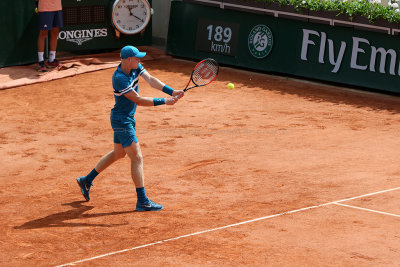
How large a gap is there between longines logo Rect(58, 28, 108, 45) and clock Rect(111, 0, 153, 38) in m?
0.44

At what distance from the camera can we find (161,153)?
Result: 11867mm

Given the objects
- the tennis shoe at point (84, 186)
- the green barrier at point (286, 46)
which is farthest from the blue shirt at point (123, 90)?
the green barrier at point (286, 46)

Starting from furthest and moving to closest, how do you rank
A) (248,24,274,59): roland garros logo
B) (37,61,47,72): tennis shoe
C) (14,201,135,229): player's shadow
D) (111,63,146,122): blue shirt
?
(248,24,274,59): roland garros logo < (37,61,47,72): tennis shoe < (111,63,146,122): blue shirt < (14,201,135,229): player's shadow

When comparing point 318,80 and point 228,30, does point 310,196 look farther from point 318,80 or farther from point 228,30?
point 228,30

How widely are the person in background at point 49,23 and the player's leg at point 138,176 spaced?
8347mm

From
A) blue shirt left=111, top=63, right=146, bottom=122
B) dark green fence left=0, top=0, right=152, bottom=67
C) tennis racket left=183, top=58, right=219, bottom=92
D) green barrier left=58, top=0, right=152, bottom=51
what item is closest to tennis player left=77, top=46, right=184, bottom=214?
blue shirt left=111, top=63, right=146, bottom=122

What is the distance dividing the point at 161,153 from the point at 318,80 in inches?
238

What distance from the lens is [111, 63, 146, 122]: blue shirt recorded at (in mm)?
8930

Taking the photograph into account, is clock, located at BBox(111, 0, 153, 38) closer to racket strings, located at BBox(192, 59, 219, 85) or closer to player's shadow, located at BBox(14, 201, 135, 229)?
racket strings, located at BBox(192, 59, 219, 85)

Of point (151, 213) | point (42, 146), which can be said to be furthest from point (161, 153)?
point (151, 213)

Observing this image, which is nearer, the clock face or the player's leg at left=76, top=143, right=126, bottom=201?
the player's leg at left=76, top=143, right=126, bottom=201

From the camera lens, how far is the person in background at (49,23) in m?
16.6

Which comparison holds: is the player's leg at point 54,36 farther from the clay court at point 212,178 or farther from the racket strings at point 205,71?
the racket strings at point 205,71

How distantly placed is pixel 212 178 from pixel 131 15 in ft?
29.1
